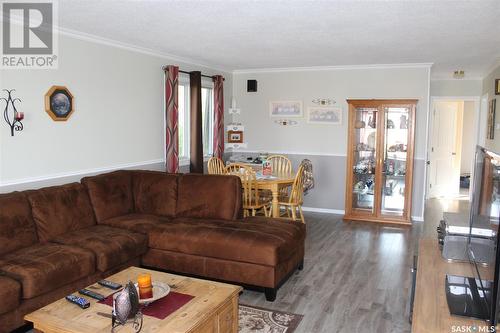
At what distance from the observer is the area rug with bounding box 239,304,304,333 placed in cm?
312

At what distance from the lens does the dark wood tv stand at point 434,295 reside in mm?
1859

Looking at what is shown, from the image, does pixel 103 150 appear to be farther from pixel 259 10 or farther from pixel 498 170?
pixel 498 170

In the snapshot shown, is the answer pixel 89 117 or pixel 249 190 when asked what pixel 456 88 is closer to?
pixel 249 190

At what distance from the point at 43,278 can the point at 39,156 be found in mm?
1500

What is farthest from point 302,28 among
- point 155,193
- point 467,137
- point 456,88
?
point 467,137

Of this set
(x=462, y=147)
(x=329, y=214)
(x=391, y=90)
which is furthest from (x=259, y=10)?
(x=462, y=147)

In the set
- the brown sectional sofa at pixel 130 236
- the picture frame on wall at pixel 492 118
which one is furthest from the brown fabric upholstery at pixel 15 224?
the picture frame on wall at pixel 492 118

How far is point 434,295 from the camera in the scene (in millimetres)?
2156

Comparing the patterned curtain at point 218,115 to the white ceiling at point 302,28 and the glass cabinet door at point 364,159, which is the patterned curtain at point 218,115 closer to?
the white ceiling at point 302,28

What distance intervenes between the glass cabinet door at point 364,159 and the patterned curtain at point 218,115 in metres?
2.06

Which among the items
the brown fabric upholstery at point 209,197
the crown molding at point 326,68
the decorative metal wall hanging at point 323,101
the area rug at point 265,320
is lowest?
the area rug at point 265,320

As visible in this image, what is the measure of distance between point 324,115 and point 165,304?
4.89 metres

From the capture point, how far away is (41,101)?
403cm

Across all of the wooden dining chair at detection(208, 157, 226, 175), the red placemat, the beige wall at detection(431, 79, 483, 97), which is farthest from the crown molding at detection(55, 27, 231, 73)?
the beige wall at detection(431, 79, 483, 97)
